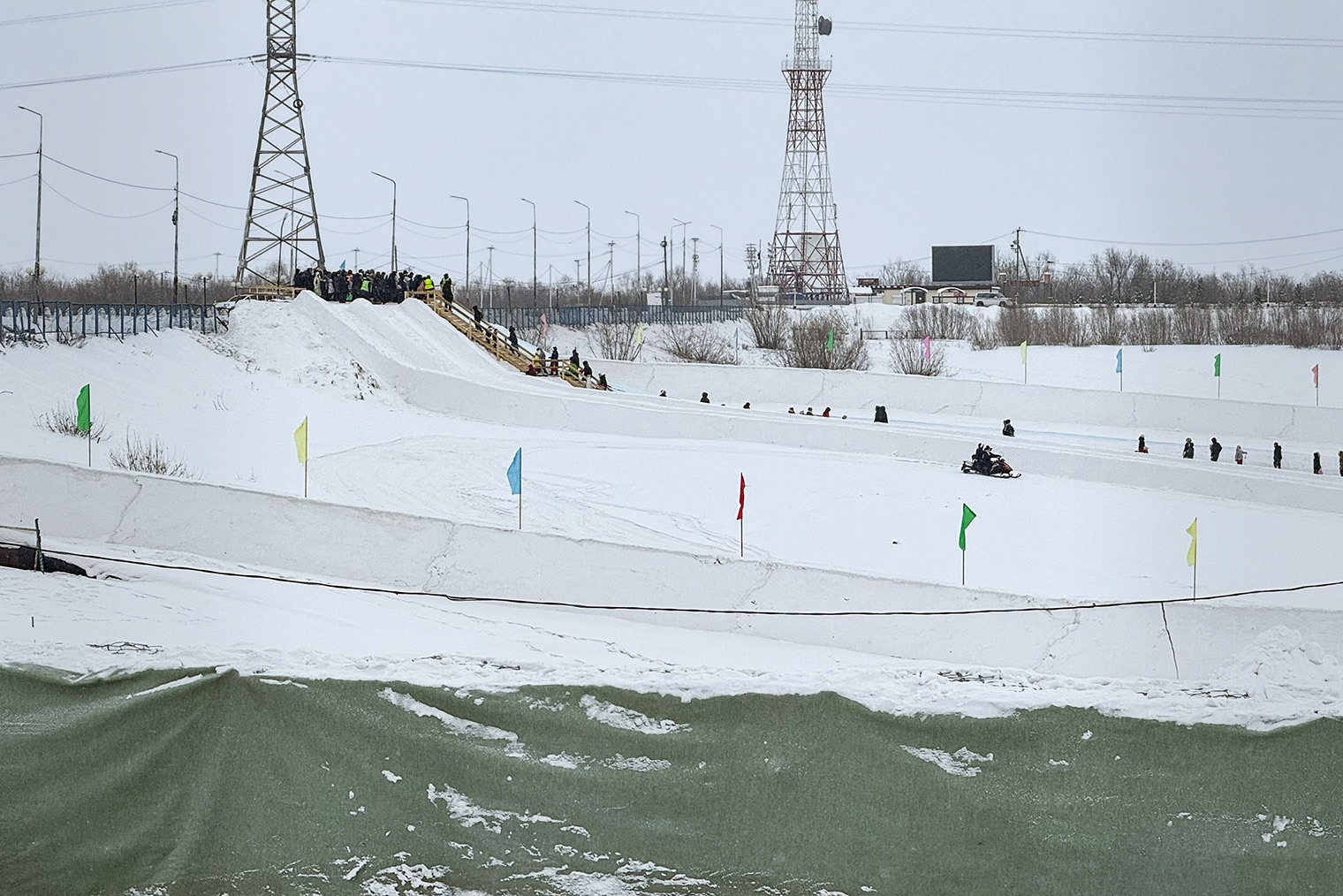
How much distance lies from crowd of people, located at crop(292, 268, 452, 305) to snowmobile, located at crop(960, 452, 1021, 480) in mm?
17839

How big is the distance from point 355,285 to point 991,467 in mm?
19423

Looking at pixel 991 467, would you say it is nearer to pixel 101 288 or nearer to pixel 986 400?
pixel 986 400

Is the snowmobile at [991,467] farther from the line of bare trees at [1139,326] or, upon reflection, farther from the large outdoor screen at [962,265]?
the large outdoor screen at [962,265]

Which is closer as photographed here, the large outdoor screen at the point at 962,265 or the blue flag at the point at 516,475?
the blue flag at the point at 516,475

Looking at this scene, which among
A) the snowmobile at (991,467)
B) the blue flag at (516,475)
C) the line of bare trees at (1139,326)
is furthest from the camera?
the line of bare trees at (1139,326)

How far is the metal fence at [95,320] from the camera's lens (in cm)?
2152

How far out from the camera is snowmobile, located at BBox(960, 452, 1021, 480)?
20438 mm

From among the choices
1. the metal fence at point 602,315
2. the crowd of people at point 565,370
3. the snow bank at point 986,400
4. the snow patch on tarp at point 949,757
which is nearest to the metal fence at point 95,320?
the crowd of people at point 565,370

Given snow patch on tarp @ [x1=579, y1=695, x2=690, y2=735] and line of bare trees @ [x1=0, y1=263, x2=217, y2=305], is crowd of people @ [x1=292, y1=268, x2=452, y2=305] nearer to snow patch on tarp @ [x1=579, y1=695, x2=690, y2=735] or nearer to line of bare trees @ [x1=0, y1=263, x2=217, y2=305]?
line of bare trees @ [x1=0, y1=263, x2=217, y2=305]

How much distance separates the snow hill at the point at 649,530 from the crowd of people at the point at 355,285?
116 cm

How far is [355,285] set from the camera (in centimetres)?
3331

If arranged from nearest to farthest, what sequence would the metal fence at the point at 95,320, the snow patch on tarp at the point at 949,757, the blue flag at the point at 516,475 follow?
1. the snow patch on tarp at the point at 949,757
2. the blue flag at the point at 516,475
3. the metal fence at the point at 95,320

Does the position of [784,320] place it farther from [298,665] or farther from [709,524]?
[298,665]

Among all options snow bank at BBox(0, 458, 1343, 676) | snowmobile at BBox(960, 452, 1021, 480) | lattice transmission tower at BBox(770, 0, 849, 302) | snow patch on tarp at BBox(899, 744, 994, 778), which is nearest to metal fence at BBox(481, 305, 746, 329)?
lattice transmission tower at BBox(770, 0, 849, 302)
